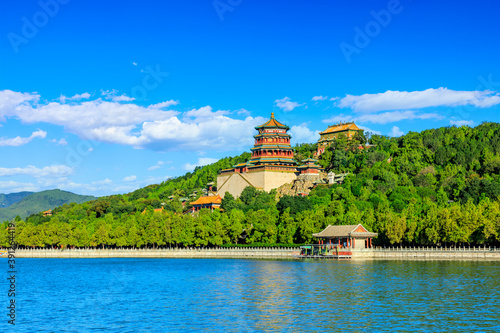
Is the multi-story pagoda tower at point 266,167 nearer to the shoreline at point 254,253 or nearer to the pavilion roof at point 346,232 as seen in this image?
the shoreline at point 254,253

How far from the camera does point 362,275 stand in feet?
174

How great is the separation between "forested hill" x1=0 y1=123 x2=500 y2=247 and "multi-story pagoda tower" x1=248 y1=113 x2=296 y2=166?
9839 millimetres

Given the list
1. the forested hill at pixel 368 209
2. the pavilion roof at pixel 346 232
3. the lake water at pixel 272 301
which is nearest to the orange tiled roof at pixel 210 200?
the forested hill at pixel 368 209

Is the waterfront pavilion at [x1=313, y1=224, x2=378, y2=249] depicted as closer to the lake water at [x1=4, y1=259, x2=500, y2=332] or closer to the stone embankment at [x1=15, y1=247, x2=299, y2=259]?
the stone embankment at [x1=15, y1=247, x2=299, y2=259]

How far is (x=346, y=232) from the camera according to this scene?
248 feet

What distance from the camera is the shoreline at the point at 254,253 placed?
225ft

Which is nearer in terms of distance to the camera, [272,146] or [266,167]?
[266,167]

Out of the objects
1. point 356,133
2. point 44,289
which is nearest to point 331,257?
point 44,289

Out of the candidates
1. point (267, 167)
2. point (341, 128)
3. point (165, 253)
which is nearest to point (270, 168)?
point (267, 167)

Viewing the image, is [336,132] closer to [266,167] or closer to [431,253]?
[266,167]

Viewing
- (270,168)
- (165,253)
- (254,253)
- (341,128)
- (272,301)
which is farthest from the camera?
(341,128)

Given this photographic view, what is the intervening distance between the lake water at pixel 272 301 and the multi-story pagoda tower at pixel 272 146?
60951 mm

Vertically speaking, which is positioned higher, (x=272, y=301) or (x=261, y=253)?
(x=261, y=253)

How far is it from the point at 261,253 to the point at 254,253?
1.20 m
